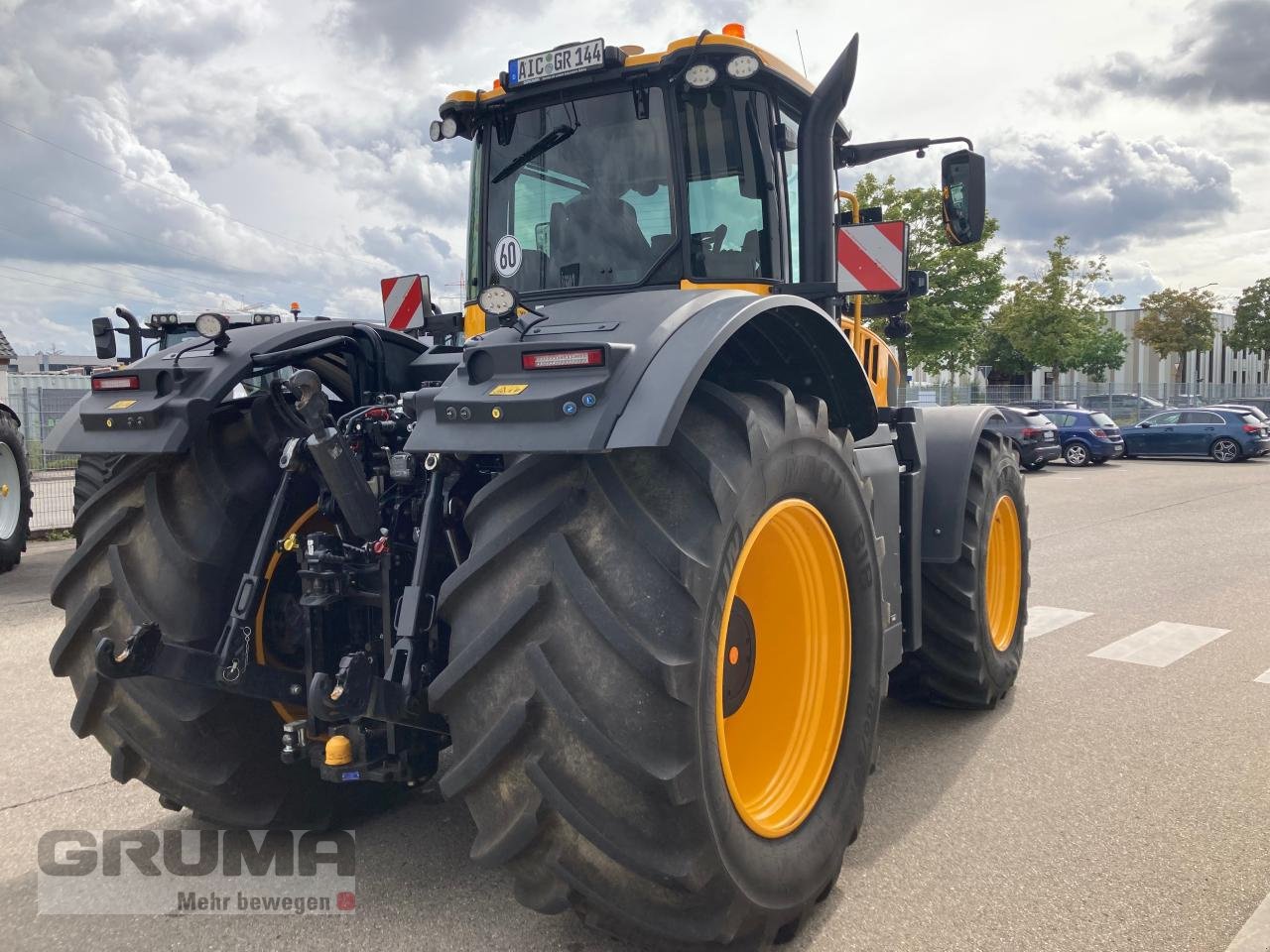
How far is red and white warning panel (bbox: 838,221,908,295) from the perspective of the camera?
389cm

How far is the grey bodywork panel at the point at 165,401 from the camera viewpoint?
9.50 ft

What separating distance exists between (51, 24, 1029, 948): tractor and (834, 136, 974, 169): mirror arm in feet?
0.06

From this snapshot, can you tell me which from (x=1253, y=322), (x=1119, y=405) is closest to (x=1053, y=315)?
(x=1119, y=405)

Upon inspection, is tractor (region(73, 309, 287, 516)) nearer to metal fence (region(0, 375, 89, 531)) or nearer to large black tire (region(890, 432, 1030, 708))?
metal fence (region(0, 375, 89, 531))

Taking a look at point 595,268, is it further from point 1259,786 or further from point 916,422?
point 1259,786

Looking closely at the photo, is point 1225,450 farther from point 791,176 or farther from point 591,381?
point 591,381

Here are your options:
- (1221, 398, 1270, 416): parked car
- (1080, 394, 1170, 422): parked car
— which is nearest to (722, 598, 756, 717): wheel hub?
(1080, 394, 1170, 422): parked car

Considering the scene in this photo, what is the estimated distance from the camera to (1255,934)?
9.02ft

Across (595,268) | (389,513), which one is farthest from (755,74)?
(389,513)

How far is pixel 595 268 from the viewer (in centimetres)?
340

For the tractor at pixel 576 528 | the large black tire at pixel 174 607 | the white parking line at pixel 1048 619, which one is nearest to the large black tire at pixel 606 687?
the tractor at pixel 576 528

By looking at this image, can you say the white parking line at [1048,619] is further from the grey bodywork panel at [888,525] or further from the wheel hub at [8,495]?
the wheel hub at [8,495]

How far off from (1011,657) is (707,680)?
10.9 ft

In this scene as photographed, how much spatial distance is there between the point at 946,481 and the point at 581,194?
2177 mm
